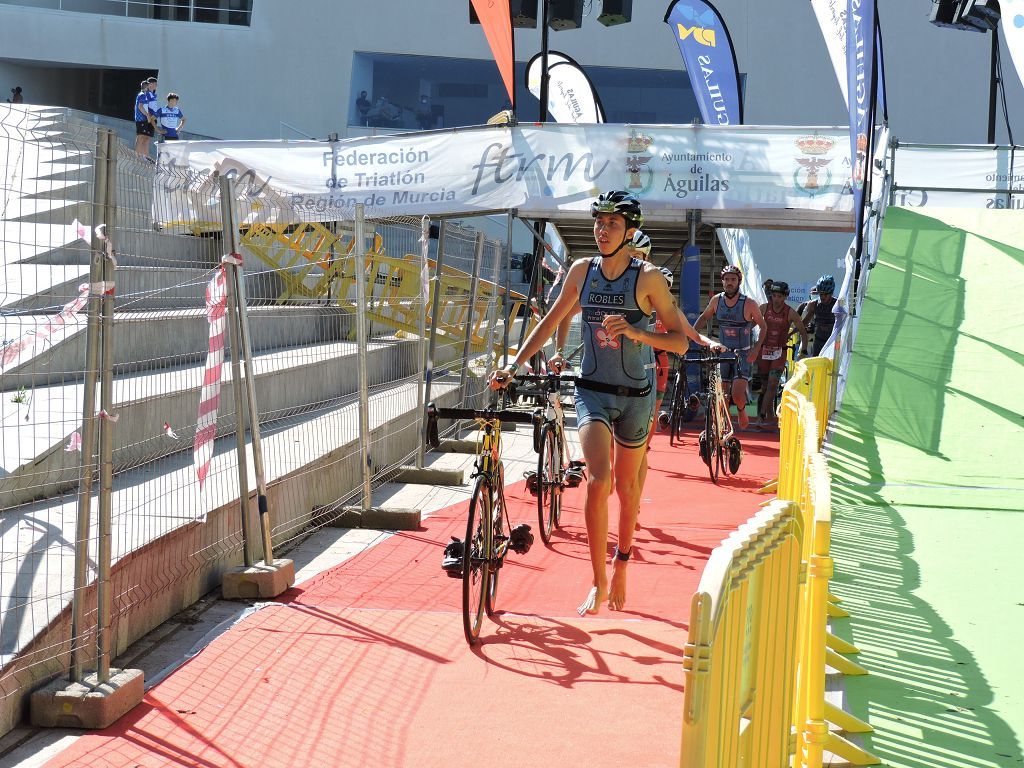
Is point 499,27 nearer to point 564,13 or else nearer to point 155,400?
point 564,13

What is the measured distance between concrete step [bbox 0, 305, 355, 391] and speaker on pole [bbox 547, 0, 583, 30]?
10375mm

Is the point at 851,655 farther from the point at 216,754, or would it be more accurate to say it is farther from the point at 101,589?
the point at 101,589

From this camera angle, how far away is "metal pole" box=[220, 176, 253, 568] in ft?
22.3

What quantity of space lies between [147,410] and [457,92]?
33.0 meters

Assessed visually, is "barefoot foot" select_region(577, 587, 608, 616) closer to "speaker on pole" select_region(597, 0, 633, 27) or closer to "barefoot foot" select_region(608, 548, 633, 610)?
"barefoot foot" select_region(608, 548, 633, 610)

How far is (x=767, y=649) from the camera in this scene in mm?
3506

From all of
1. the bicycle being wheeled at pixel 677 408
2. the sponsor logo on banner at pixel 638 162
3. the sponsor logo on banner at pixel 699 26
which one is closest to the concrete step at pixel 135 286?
the bicycle being wheeled at pixel 677 408

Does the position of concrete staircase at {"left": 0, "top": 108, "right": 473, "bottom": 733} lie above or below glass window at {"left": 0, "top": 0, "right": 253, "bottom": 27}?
below

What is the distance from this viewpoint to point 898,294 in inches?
611

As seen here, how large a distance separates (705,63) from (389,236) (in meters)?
7.85

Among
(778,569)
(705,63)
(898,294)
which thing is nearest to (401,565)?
(778,569)

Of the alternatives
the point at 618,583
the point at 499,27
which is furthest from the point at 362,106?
the point at 618,583

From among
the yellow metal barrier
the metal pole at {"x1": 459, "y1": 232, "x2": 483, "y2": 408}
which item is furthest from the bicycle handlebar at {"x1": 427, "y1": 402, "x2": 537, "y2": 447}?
the metal pole at {"x1": 459, "y1": 232, "x2": 483, "y2": 408}

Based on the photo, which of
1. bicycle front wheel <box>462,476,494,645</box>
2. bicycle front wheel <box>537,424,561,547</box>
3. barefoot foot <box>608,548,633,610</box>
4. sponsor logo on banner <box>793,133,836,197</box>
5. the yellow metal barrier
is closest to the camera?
the yellow metal barrier
